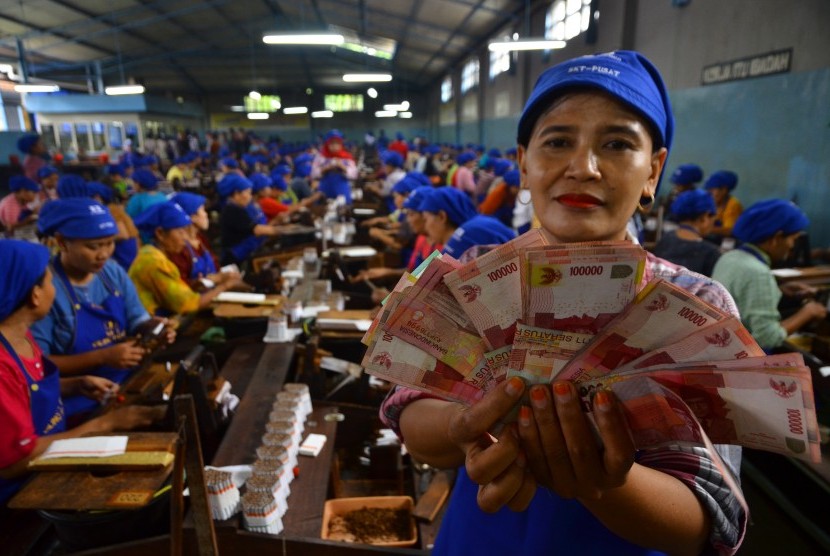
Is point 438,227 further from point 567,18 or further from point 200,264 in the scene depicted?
point 567,18

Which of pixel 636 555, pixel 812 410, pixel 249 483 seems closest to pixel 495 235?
pixel 249 483

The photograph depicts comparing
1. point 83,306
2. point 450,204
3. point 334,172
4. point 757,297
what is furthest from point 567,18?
point 83,306

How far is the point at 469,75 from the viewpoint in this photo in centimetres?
2120

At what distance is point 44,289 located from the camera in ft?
7.01

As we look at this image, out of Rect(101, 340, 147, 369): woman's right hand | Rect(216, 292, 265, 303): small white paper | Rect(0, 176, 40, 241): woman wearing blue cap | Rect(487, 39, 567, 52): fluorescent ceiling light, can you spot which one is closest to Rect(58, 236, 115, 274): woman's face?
Rect(101, 340, 147, 369): woman's right hand

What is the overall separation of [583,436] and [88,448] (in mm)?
1825

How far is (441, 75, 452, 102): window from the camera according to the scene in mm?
25447

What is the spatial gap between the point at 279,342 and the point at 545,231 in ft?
8.91

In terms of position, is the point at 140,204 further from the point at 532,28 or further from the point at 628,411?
the point at 532,28

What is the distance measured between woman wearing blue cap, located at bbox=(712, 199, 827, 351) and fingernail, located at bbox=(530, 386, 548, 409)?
311cm

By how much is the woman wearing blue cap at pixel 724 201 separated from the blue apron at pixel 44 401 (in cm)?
659

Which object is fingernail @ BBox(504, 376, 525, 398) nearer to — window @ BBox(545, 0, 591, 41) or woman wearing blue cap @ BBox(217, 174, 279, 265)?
woman wearing blue cap @ BBox(217, 174, 279, 265)

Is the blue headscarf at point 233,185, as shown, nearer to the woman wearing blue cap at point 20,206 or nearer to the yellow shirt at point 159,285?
the yellow shirt at point 159,285

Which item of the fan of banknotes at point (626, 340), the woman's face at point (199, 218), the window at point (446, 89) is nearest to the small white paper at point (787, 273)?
the fan of banknotes at point (626, 340)
